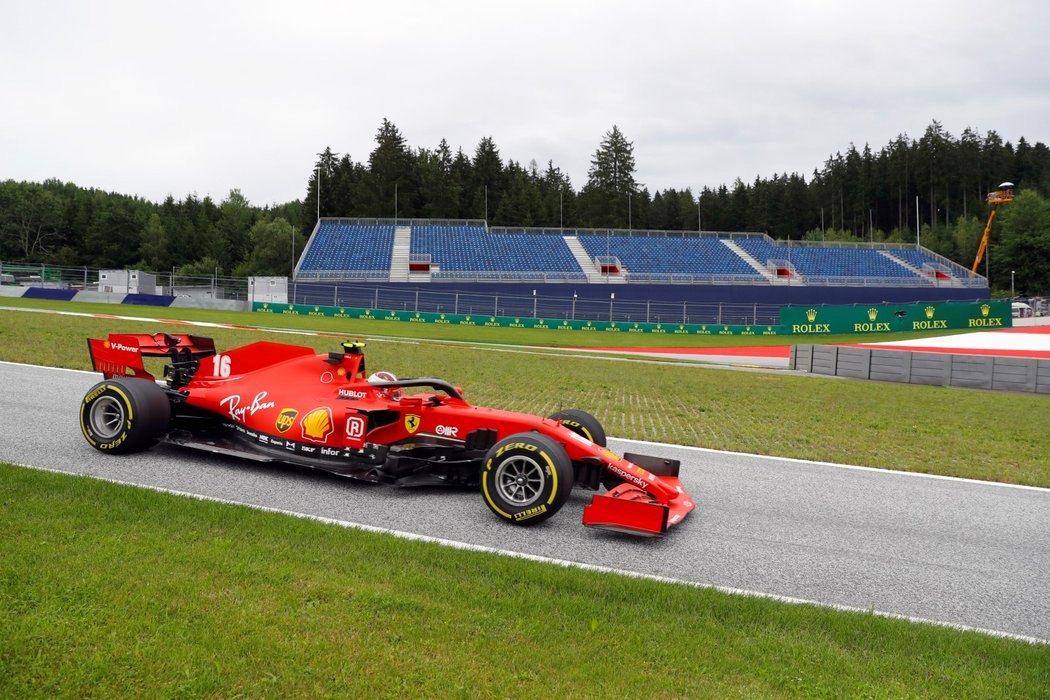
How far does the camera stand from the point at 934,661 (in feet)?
12.6

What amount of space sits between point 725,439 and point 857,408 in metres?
5.45

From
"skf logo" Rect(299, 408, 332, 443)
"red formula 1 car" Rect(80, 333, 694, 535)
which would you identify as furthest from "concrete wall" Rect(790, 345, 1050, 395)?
"skf logo" Rect(299, 408, 332, 443)

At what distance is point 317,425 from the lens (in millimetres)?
6898

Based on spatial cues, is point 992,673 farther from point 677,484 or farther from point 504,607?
point 677,484

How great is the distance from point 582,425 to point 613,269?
52.1m

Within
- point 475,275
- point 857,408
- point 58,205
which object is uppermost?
point 58,205

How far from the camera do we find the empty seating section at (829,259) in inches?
2456

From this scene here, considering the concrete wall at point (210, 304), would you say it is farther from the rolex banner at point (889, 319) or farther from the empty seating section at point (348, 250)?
the rolex banner at point (889, 319)

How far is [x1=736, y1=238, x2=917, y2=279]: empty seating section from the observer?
62.4m

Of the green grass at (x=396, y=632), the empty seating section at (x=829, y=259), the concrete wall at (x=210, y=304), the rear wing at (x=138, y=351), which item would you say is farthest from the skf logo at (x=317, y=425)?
the empty seating section at (x=829, y=259)

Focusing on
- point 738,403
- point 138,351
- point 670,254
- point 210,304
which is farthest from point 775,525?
point 670,254

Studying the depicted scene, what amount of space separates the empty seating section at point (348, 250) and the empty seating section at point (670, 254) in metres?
16.4

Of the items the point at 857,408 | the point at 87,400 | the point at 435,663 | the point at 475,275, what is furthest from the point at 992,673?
the point at 475,275

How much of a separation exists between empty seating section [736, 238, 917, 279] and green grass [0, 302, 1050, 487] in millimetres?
45621
